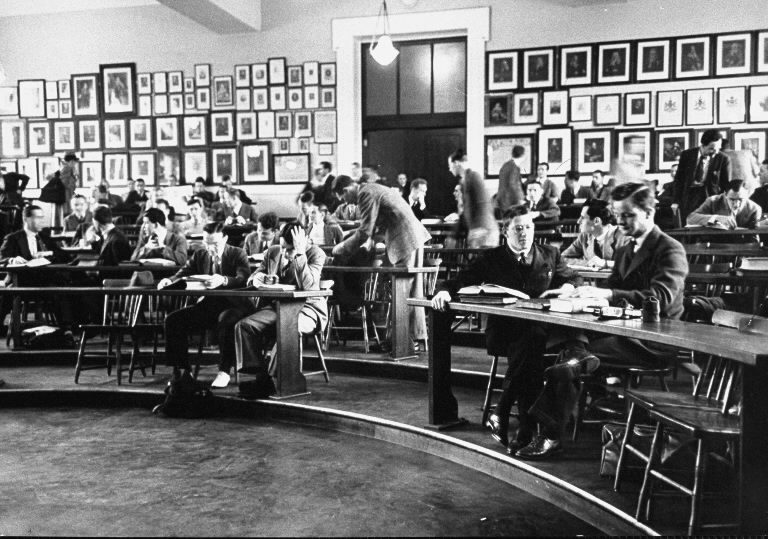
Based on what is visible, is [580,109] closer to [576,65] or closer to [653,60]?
[576,65]

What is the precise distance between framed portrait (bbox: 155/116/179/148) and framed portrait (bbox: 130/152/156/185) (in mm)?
286

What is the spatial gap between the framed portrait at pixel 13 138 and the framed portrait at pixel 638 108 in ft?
32.4

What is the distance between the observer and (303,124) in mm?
12500

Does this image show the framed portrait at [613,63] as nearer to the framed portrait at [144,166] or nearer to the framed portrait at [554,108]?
the framed portrait at [554,108]

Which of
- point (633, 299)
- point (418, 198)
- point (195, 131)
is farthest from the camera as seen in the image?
point (195, 131)

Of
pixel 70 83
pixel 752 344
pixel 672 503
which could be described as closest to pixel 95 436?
pixel 672 503

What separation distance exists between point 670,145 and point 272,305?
289 inches

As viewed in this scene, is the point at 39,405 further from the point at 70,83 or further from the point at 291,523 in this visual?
the point at 70,83

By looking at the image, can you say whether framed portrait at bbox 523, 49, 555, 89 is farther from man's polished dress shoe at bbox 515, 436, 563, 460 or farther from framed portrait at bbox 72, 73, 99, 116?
man's polished dress shoe at bbox 515, 436, 563, 460

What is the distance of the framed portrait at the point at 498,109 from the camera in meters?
11.5

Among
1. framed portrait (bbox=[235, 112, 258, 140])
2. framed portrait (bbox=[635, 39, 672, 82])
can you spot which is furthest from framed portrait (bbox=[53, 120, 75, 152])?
framed portrait (bbox=[635, 39, 672, 82])

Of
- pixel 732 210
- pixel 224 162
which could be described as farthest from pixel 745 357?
pixel 224 162

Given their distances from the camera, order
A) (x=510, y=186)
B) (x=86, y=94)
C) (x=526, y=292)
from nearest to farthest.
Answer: (x=526, y=292), (x=510, y=186), (x=86, y=94)

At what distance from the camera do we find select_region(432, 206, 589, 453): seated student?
391 centimetres
